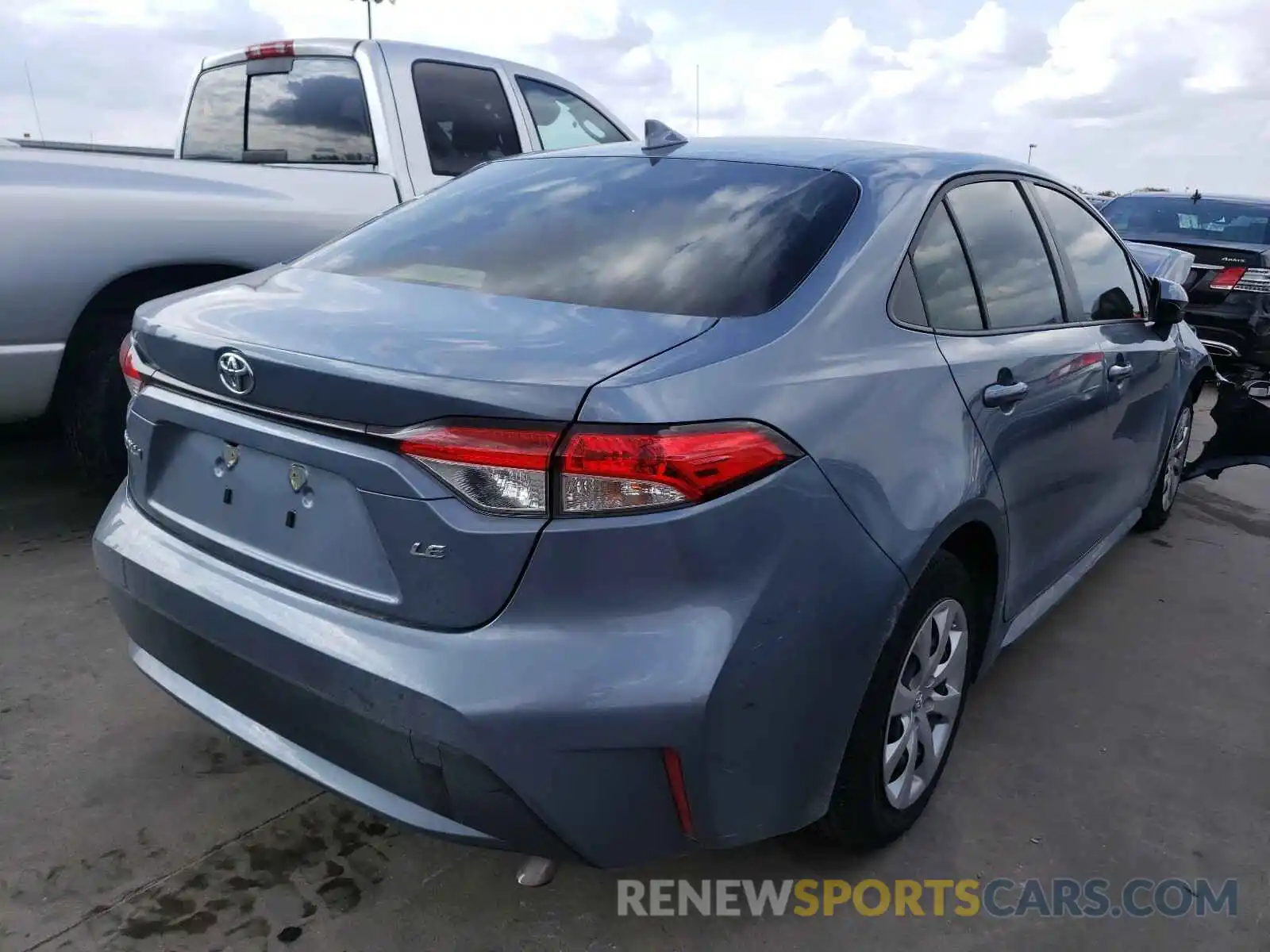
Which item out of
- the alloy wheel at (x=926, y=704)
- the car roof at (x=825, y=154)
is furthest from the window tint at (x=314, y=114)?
the alloy wheel at (x=926, y=704)

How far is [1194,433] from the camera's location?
6688mm

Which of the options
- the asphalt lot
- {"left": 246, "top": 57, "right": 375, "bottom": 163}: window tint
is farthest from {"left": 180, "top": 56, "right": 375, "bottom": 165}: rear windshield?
the asphalt lot

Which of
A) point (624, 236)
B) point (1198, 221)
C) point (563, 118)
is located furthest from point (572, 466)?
point (1198, 221)

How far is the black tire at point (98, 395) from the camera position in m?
3.77

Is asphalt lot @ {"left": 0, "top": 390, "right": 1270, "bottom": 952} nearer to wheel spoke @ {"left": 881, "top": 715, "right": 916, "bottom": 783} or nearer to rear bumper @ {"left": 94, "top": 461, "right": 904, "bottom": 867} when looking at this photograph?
wheel spoke @ {"left": 881, "top": 715, "right": 916, "bottom": 783}

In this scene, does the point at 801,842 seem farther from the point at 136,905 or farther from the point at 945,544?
the point at 136,905

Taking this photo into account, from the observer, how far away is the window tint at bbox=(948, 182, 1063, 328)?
2664 mm

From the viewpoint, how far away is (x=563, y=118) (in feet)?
17.8

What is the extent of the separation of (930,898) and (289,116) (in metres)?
4.41

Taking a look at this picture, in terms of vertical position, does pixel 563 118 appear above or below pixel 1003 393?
above

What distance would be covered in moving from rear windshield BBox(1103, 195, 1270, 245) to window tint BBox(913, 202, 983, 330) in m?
6.89

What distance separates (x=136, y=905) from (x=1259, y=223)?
9329 mm

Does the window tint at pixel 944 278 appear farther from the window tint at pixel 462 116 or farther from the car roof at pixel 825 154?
the window tint at pixel 462 116

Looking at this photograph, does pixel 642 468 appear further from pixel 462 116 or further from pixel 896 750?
pixel 462 116
